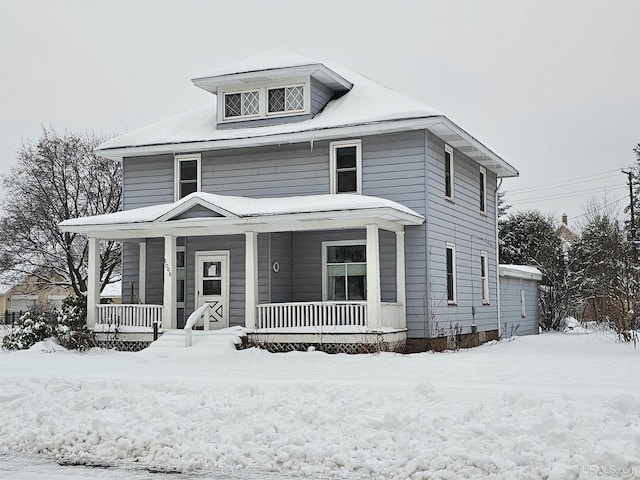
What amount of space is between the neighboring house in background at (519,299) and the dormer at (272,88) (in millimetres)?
8851

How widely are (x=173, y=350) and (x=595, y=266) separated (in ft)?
72.8

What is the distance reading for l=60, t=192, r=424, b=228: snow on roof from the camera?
1842 centimetres

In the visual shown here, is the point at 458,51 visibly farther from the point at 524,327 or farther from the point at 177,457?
the point at 177,457

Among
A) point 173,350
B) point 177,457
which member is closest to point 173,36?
point 173,350

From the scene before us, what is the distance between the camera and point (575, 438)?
7.89 meters

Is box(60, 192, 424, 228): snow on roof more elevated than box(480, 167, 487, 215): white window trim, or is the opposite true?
box(480, 167, 487, 215): white window trim

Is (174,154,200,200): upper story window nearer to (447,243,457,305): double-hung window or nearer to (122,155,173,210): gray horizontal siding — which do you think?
(122,155,173,210): gray horizontal siding

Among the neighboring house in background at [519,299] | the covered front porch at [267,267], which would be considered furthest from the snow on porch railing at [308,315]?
the neighboring house in background at [519,299]

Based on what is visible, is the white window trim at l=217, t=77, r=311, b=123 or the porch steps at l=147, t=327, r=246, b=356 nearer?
the porch steps at l=147, t=327, r=246, b=356

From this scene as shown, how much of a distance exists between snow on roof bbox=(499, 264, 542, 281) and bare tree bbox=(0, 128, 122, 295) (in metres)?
16.6

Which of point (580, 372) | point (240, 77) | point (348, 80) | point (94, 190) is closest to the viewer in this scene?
point (580, 372)

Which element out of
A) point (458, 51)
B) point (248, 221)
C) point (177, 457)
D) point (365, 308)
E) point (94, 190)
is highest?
point (458, 51)

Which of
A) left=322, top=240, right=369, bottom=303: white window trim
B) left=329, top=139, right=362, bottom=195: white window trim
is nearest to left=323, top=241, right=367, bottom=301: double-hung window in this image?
left=322, top=240, right=369, bottom=303: white window trim

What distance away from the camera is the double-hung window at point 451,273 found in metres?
21.6
